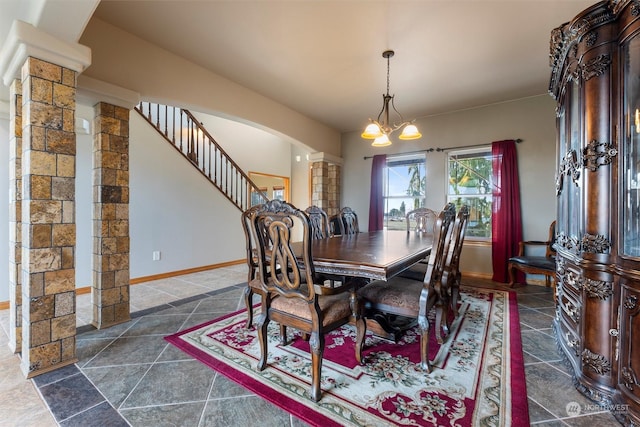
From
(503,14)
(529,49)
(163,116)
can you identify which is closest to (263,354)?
(503,14)

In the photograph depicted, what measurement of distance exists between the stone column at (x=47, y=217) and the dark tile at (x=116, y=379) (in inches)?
11.8

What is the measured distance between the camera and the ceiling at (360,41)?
87.4 inches

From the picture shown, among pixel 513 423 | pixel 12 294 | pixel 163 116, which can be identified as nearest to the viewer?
pixel 513 423

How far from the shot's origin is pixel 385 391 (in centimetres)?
157

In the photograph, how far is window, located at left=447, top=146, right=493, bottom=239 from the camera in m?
4.40

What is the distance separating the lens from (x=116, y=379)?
5.63ft

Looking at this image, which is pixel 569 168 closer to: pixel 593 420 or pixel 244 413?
pixel 593 420

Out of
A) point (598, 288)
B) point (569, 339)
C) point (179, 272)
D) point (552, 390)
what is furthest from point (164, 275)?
point (598, 288)

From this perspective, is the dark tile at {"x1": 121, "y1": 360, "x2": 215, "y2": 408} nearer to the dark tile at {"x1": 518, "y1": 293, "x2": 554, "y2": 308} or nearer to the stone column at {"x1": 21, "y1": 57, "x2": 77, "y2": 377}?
the stone column at {"x1": 21, "y1": 57, "x2": 77, "y2": 377}

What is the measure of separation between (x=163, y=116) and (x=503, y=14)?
A: 204 inches

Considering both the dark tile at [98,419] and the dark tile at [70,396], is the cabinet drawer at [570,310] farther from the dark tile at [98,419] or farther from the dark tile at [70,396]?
the dark tile at [70,396]

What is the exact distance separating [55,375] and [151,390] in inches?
28.4

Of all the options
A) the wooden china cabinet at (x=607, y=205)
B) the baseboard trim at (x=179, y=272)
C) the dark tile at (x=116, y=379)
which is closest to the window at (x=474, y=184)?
the wooden china cabinet at (x=607, y=205)

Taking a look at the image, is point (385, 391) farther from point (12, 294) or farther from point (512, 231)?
point (512, 231)
